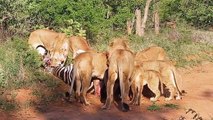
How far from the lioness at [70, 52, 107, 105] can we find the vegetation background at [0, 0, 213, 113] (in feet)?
1.95

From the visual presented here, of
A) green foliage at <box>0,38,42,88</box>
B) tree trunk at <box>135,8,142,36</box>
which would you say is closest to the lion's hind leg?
green foliage at <box>0,38,42,88</box>

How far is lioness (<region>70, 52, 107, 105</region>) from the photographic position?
9766 millimetres

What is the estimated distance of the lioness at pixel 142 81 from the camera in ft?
32.6

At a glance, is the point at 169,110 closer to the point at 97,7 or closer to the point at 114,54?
the point at 114,54

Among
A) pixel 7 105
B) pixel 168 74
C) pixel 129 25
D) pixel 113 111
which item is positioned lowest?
pixel 113 111

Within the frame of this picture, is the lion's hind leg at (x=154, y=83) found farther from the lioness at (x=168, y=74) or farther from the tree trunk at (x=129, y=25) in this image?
the tree trunk at (x=129, y=25)

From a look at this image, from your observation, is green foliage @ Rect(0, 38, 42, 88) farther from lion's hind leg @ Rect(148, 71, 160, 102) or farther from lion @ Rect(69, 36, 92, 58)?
lion's hind leg @ Rect(148, 71, 160, 102)

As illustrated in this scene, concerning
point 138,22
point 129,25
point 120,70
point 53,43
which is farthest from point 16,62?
point 129,25

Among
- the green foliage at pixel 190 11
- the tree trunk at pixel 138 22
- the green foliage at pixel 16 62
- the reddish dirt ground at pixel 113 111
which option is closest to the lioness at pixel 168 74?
the reddish dirt ground at pixel 113 111

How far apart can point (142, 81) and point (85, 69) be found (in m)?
1.30

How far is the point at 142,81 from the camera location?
10031mm

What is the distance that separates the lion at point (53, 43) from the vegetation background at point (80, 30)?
0.33 meters

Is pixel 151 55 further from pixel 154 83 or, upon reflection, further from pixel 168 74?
pixel 154 83

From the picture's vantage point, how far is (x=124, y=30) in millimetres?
18234
